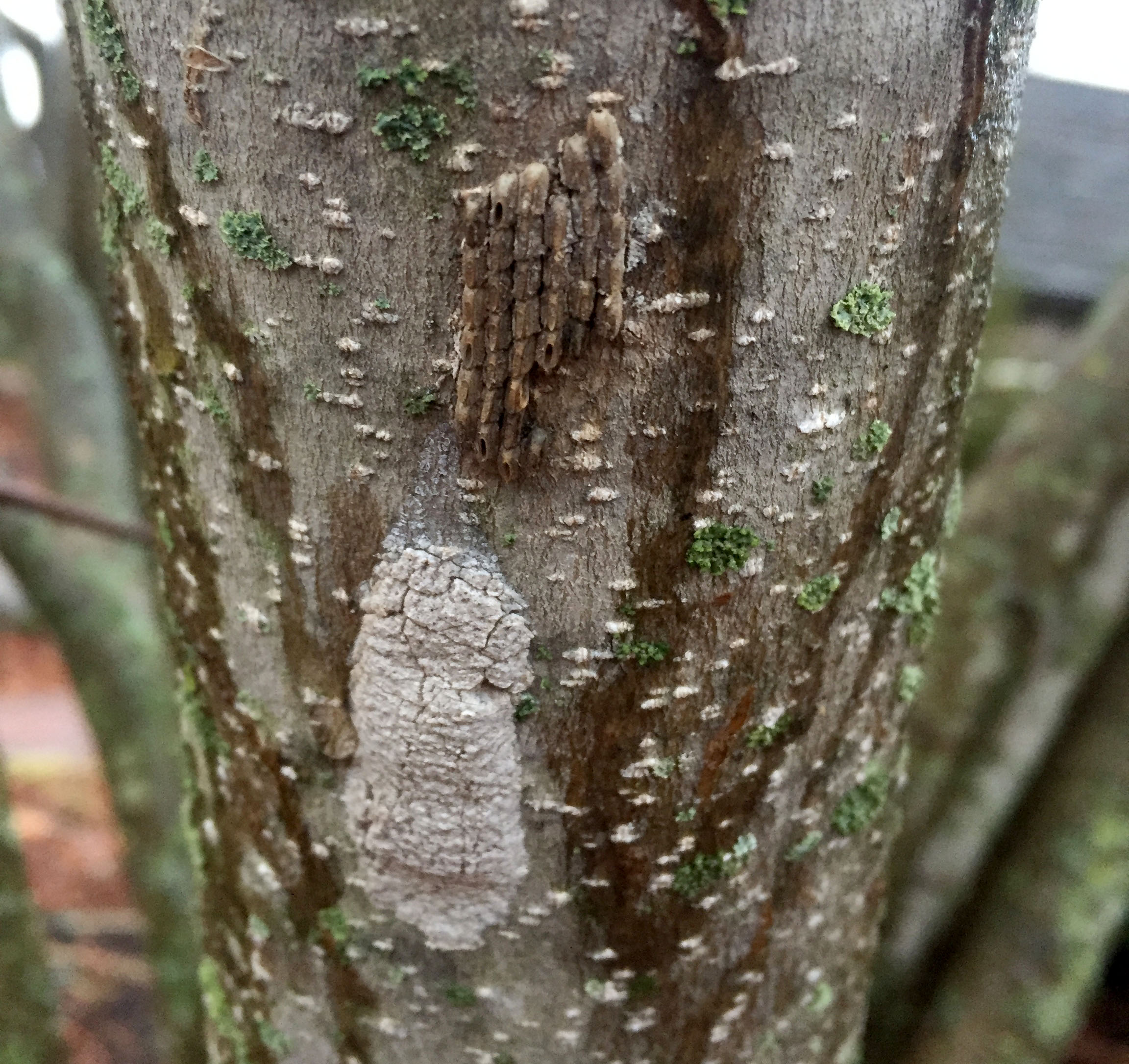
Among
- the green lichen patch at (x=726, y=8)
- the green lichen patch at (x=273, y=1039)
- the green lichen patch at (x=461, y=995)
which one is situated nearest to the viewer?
the green lichen patch at (x=726, y=8)

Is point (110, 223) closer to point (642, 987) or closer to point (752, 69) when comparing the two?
point (752, 69)

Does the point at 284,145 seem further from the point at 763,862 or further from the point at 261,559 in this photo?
the point at 763,862

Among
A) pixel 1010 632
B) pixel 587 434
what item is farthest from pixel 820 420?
pixel 1010 632

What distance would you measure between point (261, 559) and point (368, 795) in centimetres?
21

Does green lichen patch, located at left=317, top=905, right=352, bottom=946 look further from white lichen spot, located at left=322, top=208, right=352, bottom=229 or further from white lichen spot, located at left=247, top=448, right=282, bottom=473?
white lichen spot, located at left=322, top=208, right=352, bottom=229

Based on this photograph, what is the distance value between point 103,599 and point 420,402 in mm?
2165

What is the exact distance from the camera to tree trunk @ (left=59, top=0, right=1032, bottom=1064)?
537mm

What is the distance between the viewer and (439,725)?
706 mm

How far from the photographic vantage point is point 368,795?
0.76 meters

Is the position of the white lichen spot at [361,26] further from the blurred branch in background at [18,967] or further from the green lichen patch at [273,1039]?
the blurred branch in background at [18,967]

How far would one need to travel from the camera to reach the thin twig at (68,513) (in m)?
1.78

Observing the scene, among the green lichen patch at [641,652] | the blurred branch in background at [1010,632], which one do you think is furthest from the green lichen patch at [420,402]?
the blurred branch in background at [1010,632]

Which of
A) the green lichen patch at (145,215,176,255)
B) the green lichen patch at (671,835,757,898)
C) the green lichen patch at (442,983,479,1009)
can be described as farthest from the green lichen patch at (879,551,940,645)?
the green lichen patch at (145,215,176,255)

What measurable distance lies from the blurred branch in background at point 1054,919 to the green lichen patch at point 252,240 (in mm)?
2039
